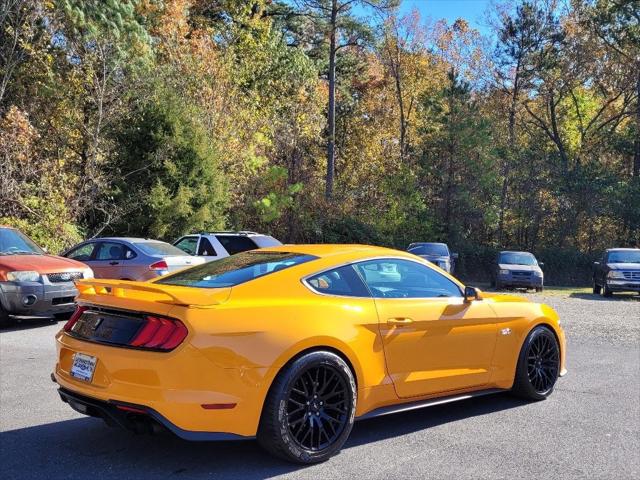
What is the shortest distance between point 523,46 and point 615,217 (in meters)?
11.3

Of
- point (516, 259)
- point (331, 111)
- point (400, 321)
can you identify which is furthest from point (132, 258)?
point (331, 111)

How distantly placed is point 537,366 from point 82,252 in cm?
1079

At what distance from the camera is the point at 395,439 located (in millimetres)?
5090

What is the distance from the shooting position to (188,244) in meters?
16.1

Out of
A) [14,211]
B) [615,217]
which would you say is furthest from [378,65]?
[14,211]

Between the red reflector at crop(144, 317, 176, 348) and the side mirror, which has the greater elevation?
the side mirror

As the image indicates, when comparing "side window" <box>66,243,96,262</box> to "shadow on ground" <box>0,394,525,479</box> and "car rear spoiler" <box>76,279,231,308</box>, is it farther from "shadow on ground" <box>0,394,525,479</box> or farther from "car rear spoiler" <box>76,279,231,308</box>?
"car rear spoiler" <box>76,279,231,308</box>

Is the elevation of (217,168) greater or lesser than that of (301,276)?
greater

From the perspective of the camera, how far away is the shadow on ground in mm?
4262

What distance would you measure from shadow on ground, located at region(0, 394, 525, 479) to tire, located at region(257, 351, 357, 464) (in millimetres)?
179

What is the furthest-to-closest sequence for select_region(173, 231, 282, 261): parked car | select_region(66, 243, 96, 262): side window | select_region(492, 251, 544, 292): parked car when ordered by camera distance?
select_region(492, 251, 544, 292): parked car < select_region(173, 231, 282, 261): parked car < select_region(66, 243, 96, 262): side window

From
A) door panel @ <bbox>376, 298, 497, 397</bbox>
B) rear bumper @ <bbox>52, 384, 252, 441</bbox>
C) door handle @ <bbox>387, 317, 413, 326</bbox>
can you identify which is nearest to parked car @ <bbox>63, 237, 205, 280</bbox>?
door panel @ <bbox>376, 298, 497, 397</bbox>

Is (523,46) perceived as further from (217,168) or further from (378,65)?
(217,168)

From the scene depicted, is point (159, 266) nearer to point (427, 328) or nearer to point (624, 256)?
point (427, 328)
